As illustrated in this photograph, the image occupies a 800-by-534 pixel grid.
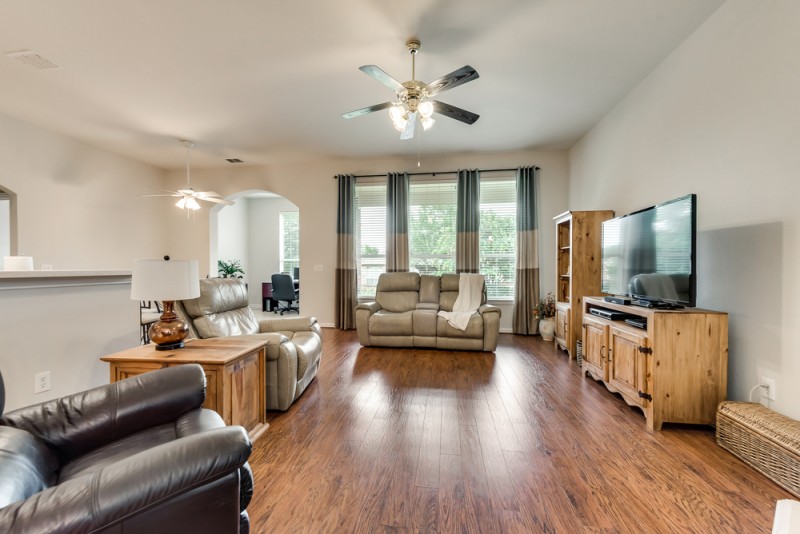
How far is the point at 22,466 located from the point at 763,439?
3.10 m

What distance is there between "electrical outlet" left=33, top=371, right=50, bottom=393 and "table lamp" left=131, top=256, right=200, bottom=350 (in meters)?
0.76

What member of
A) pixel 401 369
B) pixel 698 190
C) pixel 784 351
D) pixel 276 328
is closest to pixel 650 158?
pixel 698 190

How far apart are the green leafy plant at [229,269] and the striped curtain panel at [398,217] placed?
3938 millimetres

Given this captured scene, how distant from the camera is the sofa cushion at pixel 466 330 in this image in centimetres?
410

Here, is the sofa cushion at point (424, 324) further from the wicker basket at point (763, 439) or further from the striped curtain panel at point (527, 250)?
the wicker basket at point (763, 439)

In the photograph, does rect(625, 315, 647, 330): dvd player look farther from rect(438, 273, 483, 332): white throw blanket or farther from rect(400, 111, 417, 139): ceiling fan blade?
rect(400, 111, 417, 139): ceiling fan blade

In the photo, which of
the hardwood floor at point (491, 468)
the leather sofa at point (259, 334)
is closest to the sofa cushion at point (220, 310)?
the leather sofa at point (259, 334)

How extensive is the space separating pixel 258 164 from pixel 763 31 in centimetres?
616

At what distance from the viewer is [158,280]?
1.90m

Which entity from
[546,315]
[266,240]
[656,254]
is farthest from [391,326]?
[266,240]

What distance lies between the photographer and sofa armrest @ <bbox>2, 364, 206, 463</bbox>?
1.20 metres

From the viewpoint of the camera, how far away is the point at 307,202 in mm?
5758

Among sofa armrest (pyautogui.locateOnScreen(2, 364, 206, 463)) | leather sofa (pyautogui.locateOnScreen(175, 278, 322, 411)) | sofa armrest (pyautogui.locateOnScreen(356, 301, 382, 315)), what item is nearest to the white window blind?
sofa armrest (pyautogui.locateOnScreen(356, 301, 382, 315))

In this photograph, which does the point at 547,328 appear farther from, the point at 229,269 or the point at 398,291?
the point at 229,269
